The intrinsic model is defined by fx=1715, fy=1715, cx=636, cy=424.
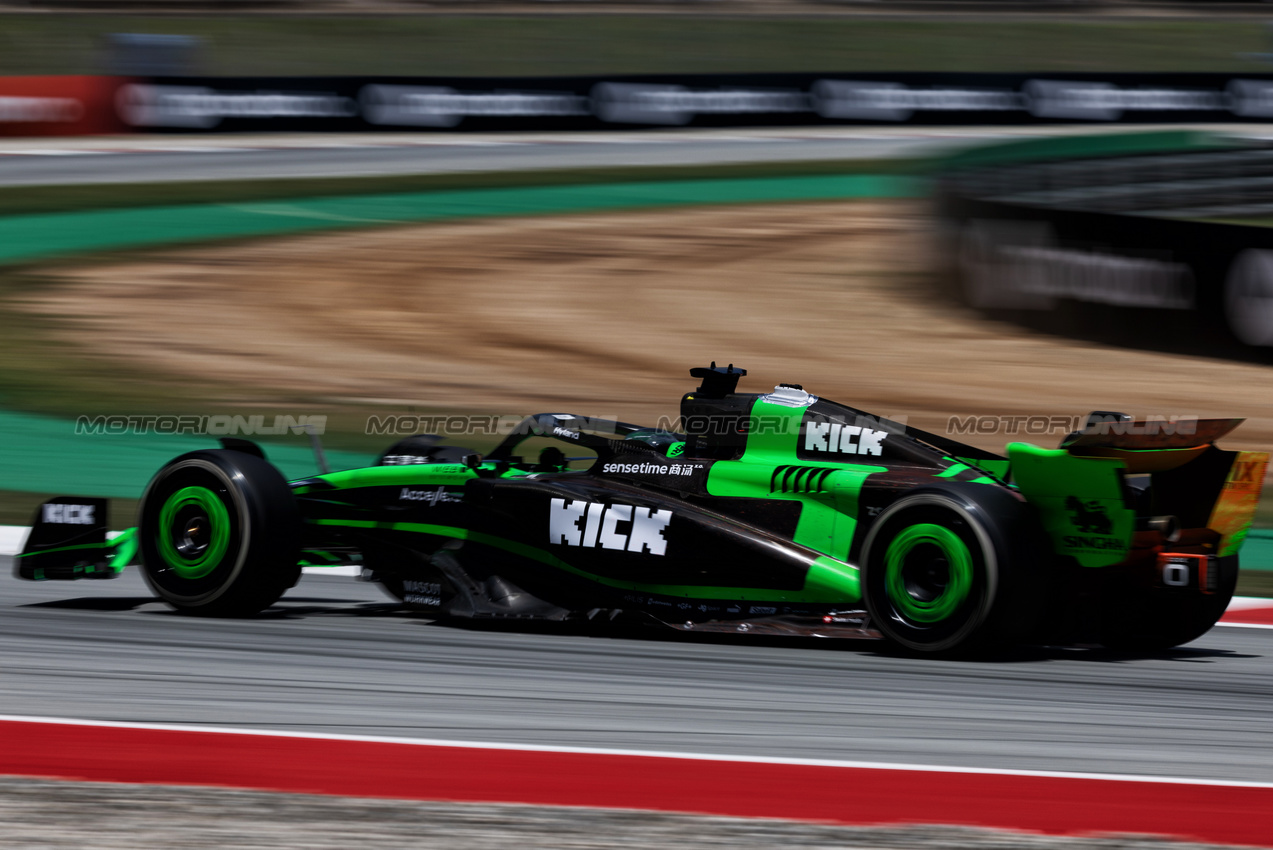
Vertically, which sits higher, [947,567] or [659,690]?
[947,567]

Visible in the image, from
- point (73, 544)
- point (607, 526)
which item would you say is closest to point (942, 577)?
point (607, 526)

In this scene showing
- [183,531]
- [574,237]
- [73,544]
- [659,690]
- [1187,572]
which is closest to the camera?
[659,690]

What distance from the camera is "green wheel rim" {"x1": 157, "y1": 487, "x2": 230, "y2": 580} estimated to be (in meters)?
7.46

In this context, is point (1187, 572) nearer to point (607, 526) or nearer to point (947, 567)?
point (947, 567)

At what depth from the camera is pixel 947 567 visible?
21.1 feet

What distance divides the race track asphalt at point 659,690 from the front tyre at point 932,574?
0.16 metres

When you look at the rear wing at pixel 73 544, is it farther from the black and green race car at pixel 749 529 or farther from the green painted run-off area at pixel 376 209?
the green painted run-off area at pixel 376 209

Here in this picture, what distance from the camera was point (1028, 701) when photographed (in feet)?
19.9

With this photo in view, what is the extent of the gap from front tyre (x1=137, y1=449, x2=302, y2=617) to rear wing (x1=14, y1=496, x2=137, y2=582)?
0.82 feet

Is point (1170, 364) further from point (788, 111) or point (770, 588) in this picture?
point (788, 111)

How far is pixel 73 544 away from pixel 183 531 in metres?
0.67

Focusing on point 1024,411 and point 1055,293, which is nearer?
point 1024,411

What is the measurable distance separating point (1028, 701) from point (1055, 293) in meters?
11.1

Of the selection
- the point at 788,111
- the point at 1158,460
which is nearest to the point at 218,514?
the point at 1158,460
